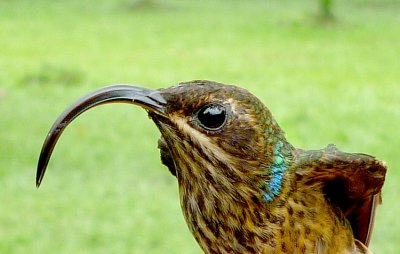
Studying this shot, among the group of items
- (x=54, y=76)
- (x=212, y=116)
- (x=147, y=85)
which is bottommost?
(x=212, y=116)

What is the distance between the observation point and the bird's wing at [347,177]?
5.71ft

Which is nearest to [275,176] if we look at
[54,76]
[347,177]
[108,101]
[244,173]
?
[244,173]

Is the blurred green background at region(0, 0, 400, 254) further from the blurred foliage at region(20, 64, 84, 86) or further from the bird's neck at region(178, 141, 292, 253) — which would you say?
the bird's neck at region(178, 141, 292, 253)

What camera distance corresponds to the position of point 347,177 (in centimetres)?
179

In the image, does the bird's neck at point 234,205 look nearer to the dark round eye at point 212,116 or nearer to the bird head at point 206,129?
the bird head at point 206,129

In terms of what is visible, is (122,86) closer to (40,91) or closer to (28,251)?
(28,251)

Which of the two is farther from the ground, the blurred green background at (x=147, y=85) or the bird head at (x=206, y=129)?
the blurred green background at (x=147, y=85)

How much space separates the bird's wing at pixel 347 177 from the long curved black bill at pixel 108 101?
44 centimetres

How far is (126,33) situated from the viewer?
1500cm

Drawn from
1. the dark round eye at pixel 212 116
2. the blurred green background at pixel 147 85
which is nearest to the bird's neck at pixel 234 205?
the dark round eye at pixel 212 116

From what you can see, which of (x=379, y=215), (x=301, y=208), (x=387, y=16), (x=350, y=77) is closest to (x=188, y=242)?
(x=379, y=215)

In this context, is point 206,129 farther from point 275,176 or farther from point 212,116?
point 275,176

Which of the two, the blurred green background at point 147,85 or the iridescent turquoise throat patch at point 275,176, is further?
the blurred green background at point 147,85

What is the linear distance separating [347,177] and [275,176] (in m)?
0.22
